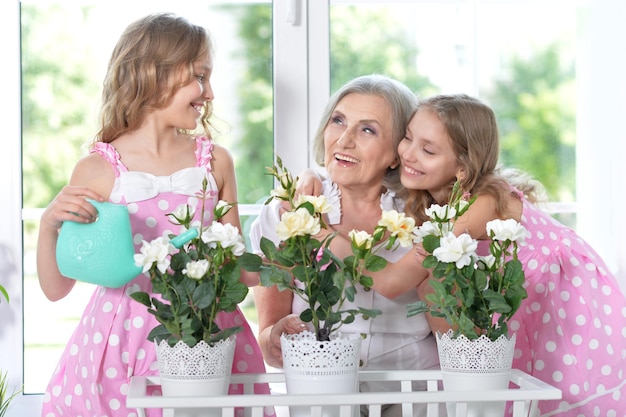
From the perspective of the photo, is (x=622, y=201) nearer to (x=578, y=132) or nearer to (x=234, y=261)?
(x=578, y=132)

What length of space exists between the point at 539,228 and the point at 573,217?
36 centimetres

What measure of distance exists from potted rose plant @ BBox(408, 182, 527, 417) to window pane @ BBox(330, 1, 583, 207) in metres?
0.80

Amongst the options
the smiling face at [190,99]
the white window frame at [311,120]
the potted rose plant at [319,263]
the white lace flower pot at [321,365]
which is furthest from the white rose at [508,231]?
the white window frame at [311,120]

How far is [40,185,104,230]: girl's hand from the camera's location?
1.42 meters

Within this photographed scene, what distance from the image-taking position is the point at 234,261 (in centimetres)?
132

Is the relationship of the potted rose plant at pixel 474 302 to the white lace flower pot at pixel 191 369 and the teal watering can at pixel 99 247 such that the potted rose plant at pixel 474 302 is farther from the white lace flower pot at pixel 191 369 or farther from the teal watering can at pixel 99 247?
the teal watering can at pixel 99 247

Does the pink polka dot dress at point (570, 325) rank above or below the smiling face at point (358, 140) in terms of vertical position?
below

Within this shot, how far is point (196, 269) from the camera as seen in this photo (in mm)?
1254

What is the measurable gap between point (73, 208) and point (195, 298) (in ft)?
0.98

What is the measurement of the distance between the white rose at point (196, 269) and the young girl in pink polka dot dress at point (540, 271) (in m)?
0.60

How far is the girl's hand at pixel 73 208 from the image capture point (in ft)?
4.66

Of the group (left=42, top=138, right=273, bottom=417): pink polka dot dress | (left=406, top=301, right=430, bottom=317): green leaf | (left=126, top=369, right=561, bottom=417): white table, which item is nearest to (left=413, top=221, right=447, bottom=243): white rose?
(left=406, top=301, right=430, bottom=317): green leaf

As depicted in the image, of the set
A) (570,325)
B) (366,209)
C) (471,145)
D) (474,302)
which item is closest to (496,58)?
(471,145)

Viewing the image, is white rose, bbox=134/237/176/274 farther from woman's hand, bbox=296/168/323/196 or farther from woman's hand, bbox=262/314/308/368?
woman's hand, bbox=296/168/323/196
